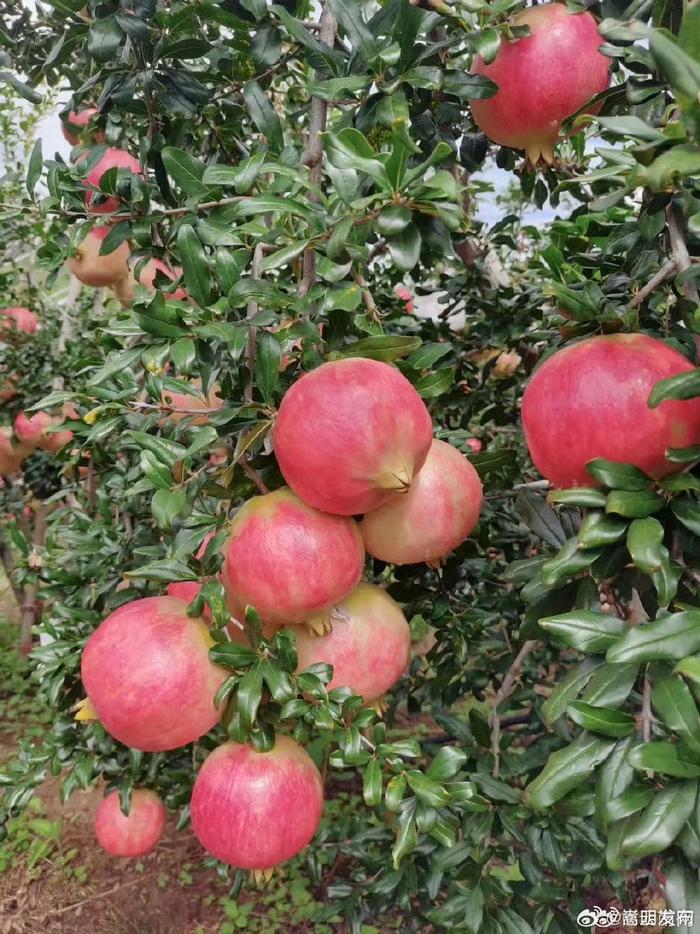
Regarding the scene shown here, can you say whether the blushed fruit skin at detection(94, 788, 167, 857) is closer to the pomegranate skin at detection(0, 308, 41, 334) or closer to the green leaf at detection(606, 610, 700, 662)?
the green leaf at detection(606, 610, 700, 662)

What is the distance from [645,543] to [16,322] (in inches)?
112

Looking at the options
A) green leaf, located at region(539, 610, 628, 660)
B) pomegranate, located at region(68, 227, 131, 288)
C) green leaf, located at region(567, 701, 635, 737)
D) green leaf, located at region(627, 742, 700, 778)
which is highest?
green leaf, located at region(539, 610, 628, 660)

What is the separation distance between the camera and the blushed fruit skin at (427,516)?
862 mm

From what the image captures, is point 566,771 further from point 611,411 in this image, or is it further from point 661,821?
point 611,411

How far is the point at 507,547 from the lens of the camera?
5.46ft

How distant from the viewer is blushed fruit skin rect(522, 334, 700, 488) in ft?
2.07

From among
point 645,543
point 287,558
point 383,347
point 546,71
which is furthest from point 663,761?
point 546,71

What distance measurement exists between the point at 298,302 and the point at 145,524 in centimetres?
80

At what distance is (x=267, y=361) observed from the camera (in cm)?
78

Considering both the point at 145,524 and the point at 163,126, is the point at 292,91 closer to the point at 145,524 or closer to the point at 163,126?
the point at 163,126

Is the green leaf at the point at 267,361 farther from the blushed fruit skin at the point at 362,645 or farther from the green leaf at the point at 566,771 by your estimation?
the green leaf at the point at 566,771

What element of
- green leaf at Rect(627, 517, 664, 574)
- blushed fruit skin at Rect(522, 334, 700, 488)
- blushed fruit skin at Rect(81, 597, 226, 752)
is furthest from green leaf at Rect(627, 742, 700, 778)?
blushed fruit skin at Rect(81, 597, 226, 752)

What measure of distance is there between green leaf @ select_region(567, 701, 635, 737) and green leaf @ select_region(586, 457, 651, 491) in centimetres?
20

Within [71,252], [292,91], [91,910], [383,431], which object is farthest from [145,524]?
[91,910]
